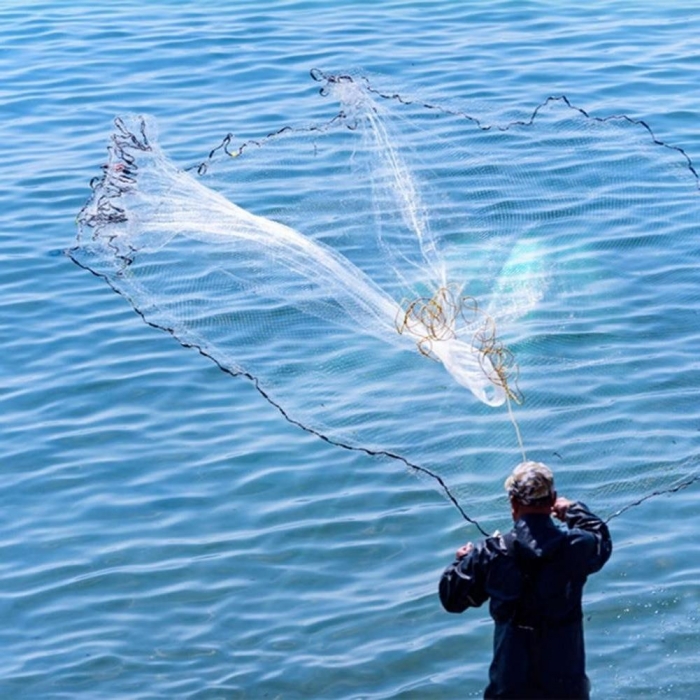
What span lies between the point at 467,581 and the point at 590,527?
0.50m

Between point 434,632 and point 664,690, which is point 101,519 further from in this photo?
point 664,690

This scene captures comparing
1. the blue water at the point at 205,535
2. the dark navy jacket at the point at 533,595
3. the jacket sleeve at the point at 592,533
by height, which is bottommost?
the dark navy jacket at the point at 533,595

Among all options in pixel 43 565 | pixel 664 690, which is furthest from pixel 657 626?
pixel 43 565

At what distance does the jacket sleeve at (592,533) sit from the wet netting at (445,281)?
1005mm

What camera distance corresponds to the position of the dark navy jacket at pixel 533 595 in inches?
211

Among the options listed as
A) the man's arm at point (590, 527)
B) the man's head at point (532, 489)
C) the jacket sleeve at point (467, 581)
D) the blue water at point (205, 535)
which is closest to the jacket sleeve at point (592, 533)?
the man's arm at point (590, 527)

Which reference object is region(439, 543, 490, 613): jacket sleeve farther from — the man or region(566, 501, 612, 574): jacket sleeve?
region(566, 501, 612, 574): jacket sleeve

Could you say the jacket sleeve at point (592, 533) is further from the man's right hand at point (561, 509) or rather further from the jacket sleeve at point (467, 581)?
the jacket sleeve at point (467, 581)

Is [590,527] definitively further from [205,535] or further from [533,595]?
[205,535]

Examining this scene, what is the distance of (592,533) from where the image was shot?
548cm

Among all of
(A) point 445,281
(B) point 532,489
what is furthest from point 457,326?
(B) point 532,489

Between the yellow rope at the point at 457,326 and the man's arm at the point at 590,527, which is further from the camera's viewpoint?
the yellow rope at the point at 457,326

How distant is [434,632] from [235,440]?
2.24m

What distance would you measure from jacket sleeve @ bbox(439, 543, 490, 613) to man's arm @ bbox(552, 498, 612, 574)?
14.3 inches
